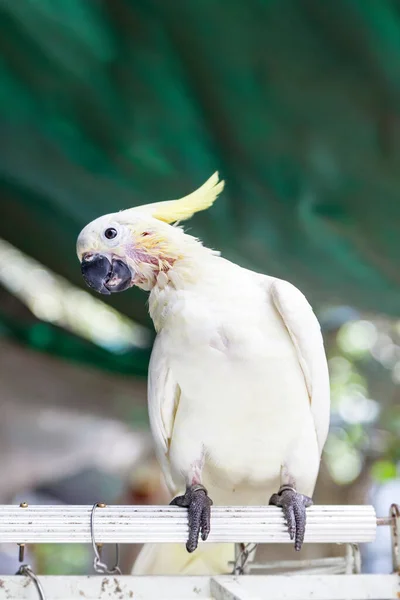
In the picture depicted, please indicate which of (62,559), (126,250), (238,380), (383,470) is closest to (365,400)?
(383,470)

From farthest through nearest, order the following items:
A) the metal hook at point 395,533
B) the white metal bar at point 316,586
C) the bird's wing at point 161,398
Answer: the bird's wing at point 161,398
the metal hook at point 395,533
the white metal bar at point 316,586

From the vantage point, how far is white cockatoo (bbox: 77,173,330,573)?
5.37 ft

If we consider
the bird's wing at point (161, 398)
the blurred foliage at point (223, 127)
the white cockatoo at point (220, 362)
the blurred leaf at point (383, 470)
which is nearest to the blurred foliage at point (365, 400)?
the blurred leaf at point (383, 470)

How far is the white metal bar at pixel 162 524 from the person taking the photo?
1.25 m

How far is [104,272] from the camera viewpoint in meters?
1.74

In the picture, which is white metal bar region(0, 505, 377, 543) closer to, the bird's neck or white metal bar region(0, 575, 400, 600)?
white metal bar region(0, 575, 400, 600)

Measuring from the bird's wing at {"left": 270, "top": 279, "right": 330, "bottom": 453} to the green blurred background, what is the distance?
144cm

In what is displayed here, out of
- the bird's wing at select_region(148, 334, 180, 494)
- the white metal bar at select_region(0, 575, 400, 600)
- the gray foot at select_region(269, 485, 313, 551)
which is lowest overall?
the white metal bar at select_region(0, 575, 400, 600)

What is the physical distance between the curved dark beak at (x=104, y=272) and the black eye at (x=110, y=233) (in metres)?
0.06

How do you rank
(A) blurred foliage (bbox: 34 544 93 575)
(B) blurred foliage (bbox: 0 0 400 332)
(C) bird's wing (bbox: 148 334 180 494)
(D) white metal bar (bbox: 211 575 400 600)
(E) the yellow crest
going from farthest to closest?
(B) blurred foliage (bbox: 0 0 400 332) < (A) blurred foliage (bbox: 34 544 93 575) < (E) the yellow crest < (C) bird's wing (bbox: 148 334 180 494) < (D) white metal bar (bbox: 211 575 400 600)

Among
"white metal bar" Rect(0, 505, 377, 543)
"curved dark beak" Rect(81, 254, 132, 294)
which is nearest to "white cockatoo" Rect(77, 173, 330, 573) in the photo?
"curved dark beak" Rect(81, 254, 132, 294)

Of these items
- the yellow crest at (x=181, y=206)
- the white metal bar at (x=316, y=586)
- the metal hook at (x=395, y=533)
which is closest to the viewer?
the white metal bar at (x=316, y=586)

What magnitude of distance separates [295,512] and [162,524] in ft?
1.10

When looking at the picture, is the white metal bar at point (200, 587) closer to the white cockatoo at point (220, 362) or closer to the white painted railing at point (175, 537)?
the white painted railing at point (175, 537)
